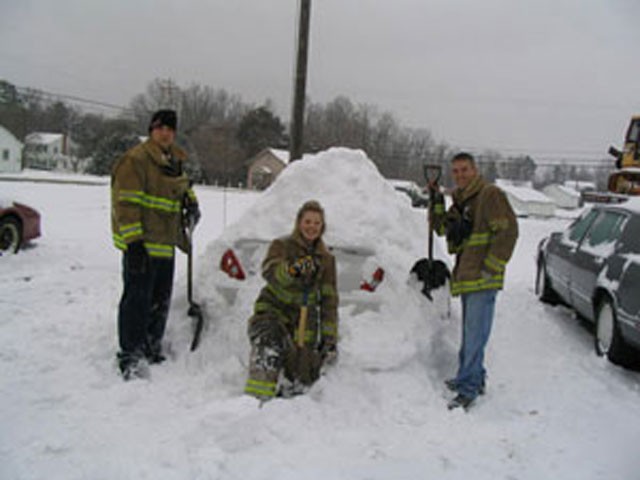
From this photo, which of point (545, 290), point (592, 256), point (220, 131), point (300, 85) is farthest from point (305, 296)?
point (220, 131)

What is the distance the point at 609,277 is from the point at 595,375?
3.19ft

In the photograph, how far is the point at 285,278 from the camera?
3.72 metres

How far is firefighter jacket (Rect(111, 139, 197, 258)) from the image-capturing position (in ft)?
12.5

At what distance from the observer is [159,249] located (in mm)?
4086

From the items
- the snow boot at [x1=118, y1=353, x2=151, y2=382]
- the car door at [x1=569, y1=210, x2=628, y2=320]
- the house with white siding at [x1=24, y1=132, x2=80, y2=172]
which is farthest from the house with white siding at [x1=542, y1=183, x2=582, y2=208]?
the snow boot at [x1=118, y1=353, x2=151, y2=382]

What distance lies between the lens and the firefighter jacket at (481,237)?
12.5ft

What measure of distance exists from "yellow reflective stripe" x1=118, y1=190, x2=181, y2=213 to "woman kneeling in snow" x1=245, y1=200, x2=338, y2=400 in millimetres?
969

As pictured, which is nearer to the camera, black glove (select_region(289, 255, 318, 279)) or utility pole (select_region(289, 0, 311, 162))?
black glove (select_region(289, 255, 318, 279))

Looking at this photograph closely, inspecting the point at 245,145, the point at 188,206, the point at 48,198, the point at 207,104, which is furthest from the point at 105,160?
the point at 188,206

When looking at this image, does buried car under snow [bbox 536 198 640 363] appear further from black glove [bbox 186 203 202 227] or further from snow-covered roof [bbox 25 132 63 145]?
snow-covered roof [bbox 25 132 63 145]

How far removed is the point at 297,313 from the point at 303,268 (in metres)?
0.48

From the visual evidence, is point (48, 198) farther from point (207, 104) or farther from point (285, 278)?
point (207, 104)

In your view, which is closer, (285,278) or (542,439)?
(542,439)

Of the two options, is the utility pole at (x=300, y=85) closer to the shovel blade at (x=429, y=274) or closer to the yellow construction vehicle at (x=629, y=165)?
the shovel blade at (x=429, y=274)
